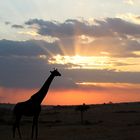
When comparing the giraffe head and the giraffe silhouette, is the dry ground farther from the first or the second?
the giraffe head

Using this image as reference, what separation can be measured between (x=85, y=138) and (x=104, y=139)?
5.60 feet

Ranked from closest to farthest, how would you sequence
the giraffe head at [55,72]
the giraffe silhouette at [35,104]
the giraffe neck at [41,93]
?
the giraffe silhouette at [35,104] → the giraffe neck at [41,93] → the giraffe head at [55,72]

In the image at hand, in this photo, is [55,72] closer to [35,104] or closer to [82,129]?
[35,104]

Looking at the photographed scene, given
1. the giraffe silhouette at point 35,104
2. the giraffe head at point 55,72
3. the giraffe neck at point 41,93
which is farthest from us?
the giraffe head at point 55,72

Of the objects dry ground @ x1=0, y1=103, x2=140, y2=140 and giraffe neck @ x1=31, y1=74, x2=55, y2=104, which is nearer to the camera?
giraffe neck @ x1=31, y1=74, x2=55, y2=104

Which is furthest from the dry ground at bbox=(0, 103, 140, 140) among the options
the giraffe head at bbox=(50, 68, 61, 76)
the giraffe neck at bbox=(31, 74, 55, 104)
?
the giraffe head at bbox=(50, 68, 61, 76)

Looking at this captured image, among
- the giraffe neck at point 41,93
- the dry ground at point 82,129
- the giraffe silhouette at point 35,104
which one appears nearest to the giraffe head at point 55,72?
the giraffe silhouette at point 35,104

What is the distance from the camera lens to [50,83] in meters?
33.0

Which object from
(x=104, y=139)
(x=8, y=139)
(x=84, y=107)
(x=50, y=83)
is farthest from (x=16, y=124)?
(x=84, y=107)

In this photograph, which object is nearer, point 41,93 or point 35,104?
point 35,104

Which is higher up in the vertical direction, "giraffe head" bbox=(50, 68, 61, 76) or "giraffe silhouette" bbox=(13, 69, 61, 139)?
"giraffe head" bbox=(50, 68, 61, 76)

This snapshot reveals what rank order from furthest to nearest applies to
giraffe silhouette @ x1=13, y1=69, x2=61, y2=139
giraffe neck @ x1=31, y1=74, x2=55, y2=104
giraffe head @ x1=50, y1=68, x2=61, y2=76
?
1. giraffe head @ x1=50, y1=68, x2=61, y2=76
2. giraffe neck @ x1=31, y1=74, x2=55, y2=104
3. giraffe silhouette @ x1=13, y1=69, x2=61, y2=139

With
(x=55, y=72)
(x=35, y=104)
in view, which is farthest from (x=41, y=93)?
(x=55, y=72)

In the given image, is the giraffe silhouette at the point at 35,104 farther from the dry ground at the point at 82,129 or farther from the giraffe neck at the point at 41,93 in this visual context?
the dry ground at the point at 82,129
